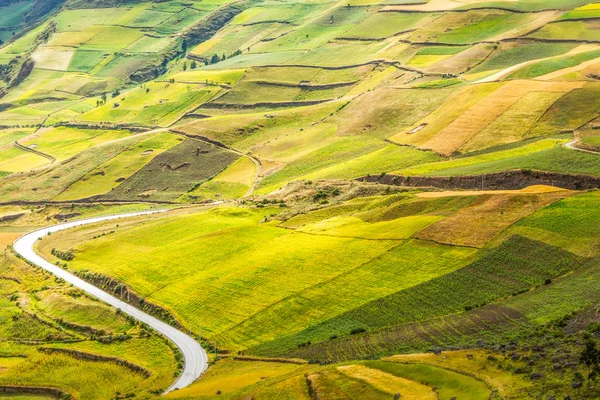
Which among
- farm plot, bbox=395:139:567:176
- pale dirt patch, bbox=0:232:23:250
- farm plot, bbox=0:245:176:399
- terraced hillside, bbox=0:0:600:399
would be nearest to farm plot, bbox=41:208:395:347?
terraced hillside, bbox=0:0:600:399

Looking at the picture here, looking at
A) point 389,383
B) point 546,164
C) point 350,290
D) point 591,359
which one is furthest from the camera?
point 546,164

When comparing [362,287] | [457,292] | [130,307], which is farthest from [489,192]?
[130,307]

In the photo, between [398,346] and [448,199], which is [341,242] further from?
[398,346]

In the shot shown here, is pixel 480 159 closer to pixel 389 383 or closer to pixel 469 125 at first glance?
pixel 469 125

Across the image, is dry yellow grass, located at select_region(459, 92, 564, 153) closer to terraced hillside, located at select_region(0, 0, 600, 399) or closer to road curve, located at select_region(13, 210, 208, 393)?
terraced hillside, located at select_region(0, 0, 600, 399)

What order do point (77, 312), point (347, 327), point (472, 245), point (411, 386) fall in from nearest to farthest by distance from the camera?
point (411, 386), point (347, 327), point (472, 245), point (77, 312)

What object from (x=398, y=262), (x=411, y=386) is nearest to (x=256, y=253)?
(x=398, y=262)

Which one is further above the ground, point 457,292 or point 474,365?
point 474,365
